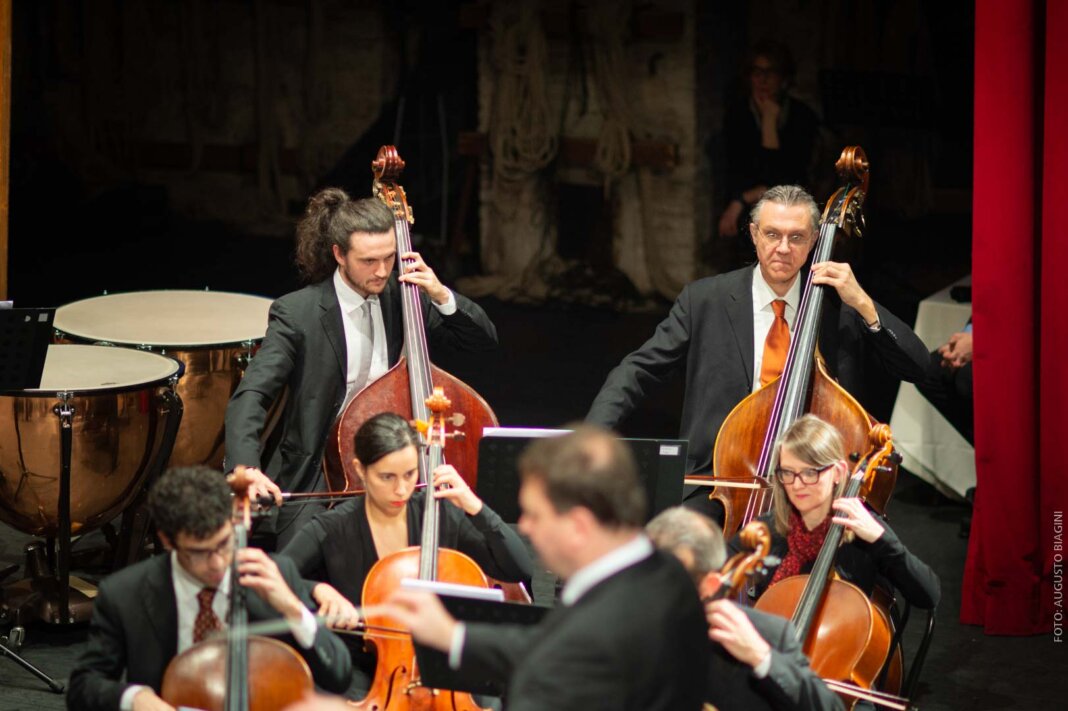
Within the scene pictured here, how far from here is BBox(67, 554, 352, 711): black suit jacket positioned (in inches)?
111

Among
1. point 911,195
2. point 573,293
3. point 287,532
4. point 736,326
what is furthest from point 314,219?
point 911,195

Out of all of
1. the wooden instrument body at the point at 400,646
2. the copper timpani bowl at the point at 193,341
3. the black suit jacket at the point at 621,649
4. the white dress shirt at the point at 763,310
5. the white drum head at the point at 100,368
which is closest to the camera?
the black suit jacket at the point at 621,649

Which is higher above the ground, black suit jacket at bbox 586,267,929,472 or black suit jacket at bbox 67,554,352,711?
black suit jacket at bbox 586,267,929,472

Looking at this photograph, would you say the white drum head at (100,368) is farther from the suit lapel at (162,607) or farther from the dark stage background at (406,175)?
the dark stage background at (406,175)

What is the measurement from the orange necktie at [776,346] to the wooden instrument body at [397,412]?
0.72 meters

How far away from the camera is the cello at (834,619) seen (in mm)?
3117

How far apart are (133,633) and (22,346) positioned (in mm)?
1108

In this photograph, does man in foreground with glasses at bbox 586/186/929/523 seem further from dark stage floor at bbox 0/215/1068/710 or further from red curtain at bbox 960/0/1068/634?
dark stage floor at bbox 0/215/1068/710

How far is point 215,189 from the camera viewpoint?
9125mm

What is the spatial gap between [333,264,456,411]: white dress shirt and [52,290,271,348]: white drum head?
57cm

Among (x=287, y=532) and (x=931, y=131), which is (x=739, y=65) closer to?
(x=931, y=131)

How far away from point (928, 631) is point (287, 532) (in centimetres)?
156

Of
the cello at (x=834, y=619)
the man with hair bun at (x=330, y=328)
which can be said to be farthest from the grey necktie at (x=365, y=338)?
the cello at (x=834, y=619)

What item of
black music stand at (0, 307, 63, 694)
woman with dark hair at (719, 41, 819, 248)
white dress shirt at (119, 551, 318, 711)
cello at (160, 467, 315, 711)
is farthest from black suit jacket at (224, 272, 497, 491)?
woman with dark hair at (719, 41, 819, 248)
